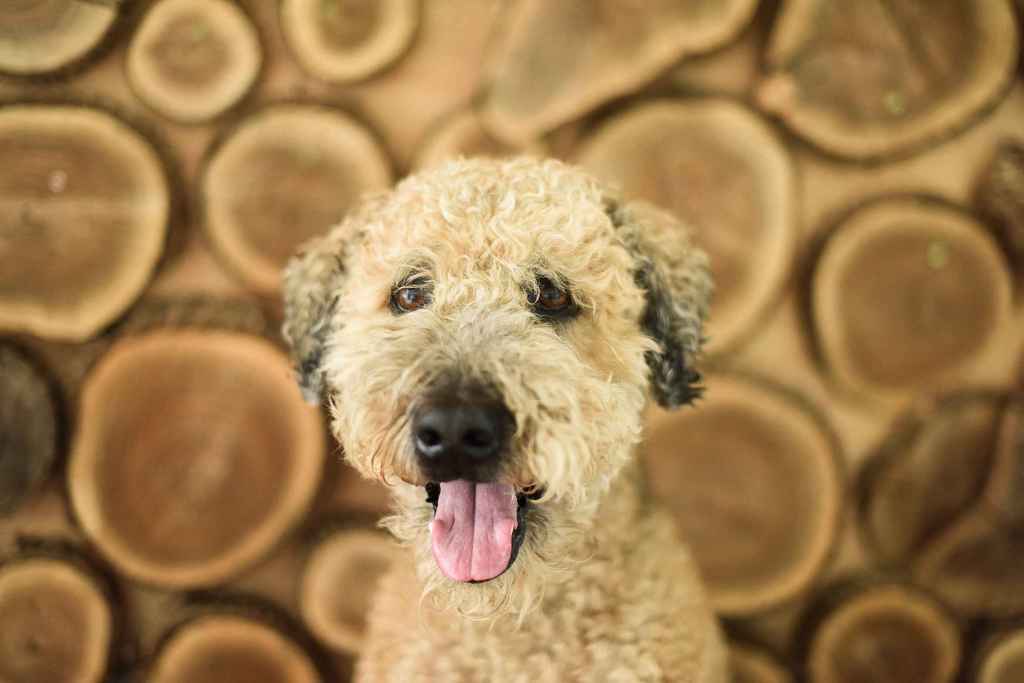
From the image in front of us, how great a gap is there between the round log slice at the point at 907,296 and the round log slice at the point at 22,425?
1754 mm

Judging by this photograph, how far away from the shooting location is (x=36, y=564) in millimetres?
1507

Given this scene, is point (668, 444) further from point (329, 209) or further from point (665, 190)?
point (329, 209)

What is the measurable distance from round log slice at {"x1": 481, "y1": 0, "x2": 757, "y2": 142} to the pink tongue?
2.80 feet

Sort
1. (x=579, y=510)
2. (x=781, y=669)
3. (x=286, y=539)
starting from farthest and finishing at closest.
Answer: (x=781, y=669)
(x=286, y=539)
(x=579, y=510)

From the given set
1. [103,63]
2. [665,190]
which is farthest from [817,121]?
[103,63]

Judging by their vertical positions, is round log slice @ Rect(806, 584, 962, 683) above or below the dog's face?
below

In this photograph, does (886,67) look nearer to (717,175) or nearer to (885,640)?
(717,175)

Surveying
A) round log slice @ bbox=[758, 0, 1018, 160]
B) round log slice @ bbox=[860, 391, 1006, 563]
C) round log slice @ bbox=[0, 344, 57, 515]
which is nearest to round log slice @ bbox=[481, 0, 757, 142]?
round log slice @ bbox=[758, 0, 1018, 160]

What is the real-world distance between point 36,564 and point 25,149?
911 millimetres

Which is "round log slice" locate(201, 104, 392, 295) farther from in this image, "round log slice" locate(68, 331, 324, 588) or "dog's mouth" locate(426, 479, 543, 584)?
"dog's mouth" locate(426, 479, 543, 584)

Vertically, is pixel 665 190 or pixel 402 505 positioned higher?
pixel 665 190

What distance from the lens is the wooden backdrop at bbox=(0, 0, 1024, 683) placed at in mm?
1413

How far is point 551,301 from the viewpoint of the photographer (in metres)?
1.11

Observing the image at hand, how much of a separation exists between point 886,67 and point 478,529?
132 centimetres
